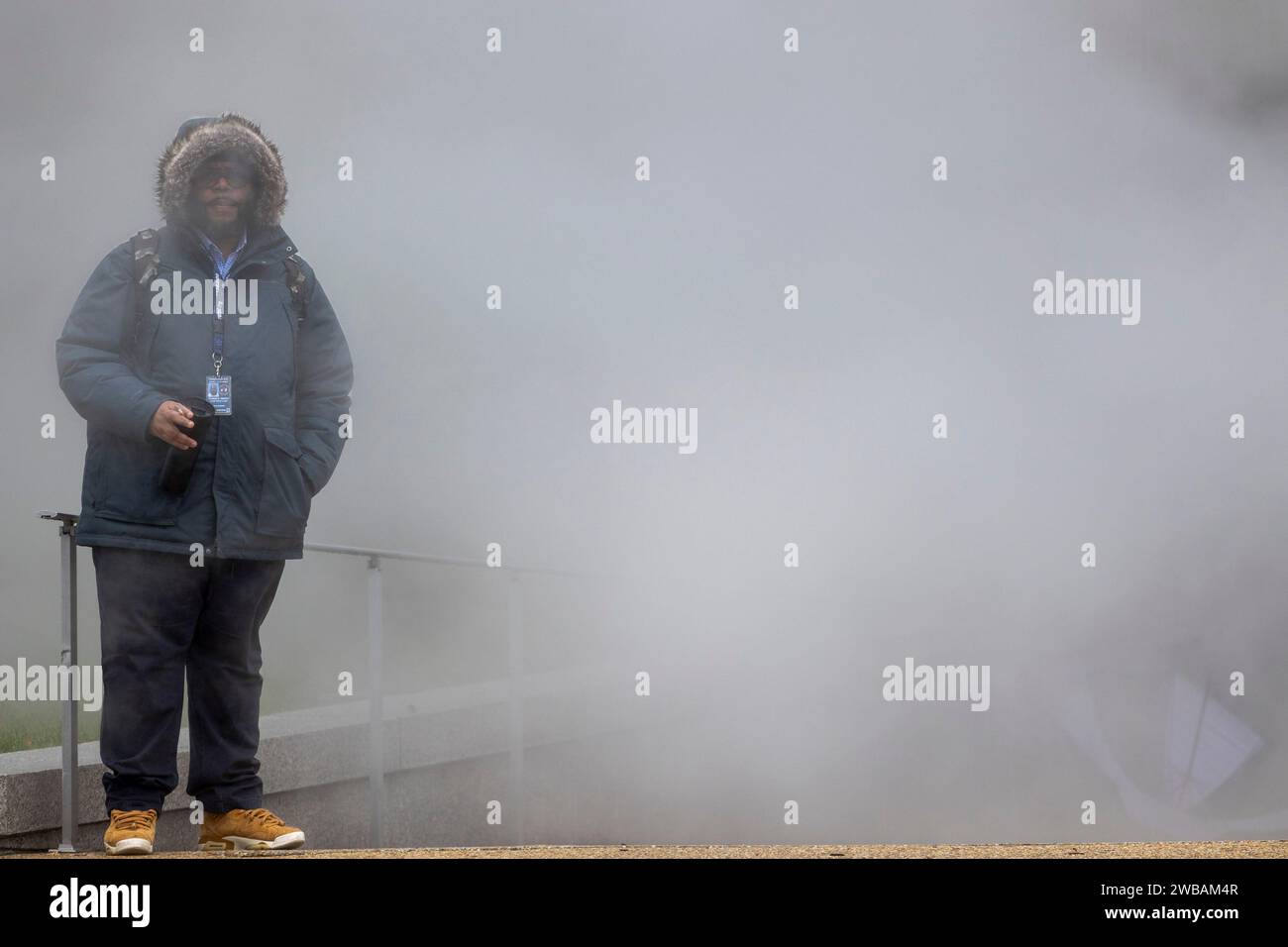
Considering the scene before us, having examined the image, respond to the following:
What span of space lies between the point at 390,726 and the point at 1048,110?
3476 millimetres

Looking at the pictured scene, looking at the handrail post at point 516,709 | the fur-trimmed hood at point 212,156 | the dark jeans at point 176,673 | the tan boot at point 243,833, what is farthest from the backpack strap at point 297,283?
the handrail post at point 516,709

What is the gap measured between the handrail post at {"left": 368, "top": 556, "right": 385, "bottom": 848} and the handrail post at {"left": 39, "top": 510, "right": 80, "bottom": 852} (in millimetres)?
980

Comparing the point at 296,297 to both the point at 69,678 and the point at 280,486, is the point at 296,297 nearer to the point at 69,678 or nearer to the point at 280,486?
the point at 280,486

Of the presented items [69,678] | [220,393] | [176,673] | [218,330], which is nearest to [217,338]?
[218,330]

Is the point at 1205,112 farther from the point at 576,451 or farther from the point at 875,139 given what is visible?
the point at 576,451

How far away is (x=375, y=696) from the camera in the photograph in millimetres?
4918

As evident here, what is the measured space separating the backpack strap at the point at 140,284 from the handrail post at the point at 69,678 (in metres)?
0.45

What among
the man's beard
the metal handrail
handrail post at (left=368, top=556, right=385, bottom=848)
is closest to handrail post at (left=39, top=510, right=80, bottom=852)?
the metal handrail

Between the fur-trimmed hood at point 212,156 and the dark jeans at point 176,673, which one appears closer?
the dark jeans at point 176,673

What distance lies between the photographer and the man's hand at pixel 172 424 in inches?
152

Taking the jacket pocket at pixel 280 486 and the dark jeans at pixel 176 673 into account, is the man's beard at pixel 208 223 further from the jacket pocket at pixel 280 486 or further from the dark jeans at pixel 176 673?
the dark jeans at pixel 176 673

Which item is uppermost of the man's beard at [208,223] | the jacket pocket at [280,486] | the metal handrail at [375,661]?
the man's beard at [208,223]

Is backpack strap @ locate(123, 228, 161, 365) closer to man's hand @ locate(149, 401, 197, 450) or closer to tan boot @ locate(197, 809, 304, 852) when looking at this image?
man's hand @ locate(149, 401, 197, 450)
